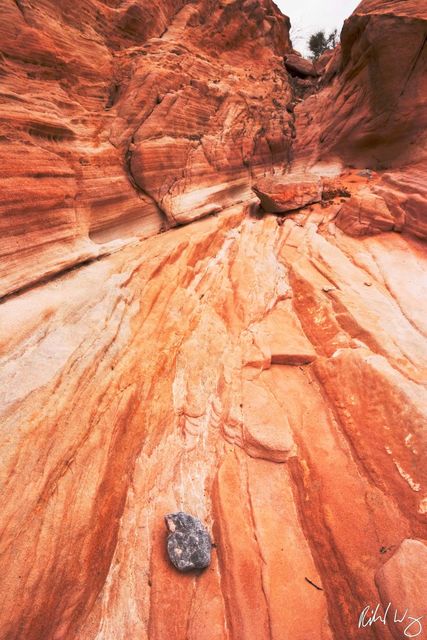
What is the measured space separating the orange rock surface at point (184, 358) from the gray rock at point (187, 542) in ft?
0.55

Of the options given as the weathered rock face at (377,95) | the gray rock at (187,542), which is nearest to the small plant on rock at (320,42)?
A: the weathered rock face at (377,95)

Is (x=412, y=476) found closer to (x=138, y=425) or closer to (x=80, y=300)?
(x=138, y=425)

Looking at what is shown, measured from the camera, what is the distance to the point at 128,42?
830cm

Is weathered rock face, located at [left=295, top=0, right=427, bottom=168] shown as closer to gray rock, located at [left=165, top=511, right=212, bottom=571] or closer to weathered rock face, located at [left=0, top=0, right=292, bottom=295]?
weathered rock face, located at [left=0, top=0, right=292, bottom=295]

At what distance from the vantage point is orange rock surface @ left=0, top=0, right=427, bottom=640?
2936 millimetres

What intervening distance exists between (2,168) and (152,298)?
3.32m

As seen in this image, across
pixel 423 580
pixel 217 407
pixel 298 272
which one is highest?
pixel 298 272

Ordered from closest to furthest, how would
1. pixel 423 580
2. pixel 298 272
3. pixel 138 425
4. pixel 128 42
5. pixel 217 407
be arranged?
pixel 423 580, pixel 138 425, pixel 217 407, pixel 298 272, pixel 128 42

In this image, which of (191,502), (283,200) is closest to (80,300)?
(191,502)
